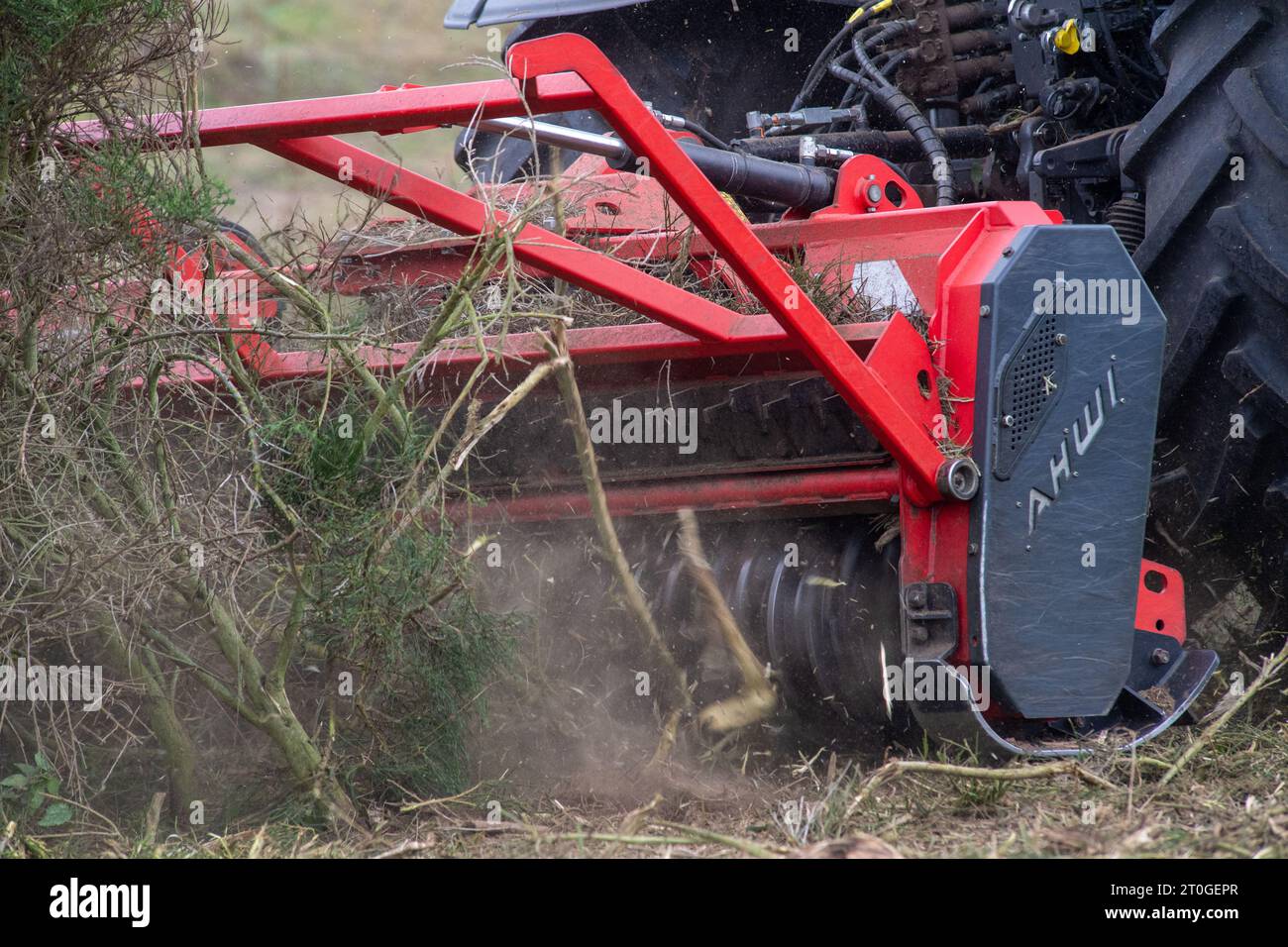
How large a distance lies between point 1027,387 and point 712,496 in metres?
0.73

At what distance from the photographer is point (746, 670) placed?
3.01 metres

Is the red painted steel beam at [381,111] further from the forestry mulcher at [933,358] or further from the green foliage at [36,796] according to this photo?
the green foliage at [36,796]

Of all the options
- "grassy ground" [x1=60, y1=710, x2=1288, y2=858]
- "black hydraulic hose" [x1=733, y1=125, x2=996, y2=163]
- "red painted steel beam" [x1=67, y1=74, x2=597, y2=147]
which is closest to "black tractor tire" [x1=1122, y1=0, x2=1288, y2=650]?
"grassy ground" [x1=60, y1=710, x2=1288, y2=858]

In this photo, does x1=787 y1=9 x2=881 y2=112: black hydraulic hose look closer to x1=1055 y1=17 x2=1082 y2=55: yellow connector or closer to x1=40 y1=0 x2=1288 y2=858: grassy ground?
x1=1055 y1=17 x2=1082 y2=55: yellow connector

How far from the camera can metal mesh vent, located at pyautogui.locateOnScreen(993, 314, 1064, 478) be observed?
2723 mm

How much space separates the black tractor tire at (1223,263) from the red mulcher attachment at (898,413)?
0.34 feet

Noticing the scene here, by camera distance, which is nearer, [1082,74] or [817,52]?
[1082,74]

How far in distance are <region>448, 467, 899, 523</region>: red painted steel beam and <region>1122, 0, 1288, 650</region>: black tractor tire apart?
61cm

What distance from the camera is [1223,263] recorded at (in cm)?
273

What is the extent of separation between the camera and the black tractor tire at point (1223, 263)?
8.68 ft

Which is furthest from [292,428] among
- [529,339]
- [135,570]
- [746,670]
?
[746,670]

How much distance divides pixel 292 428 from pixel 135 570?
0.34m

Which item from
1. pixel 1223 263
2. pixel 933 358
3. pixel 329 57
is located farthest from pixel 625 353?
pixel 329 57
